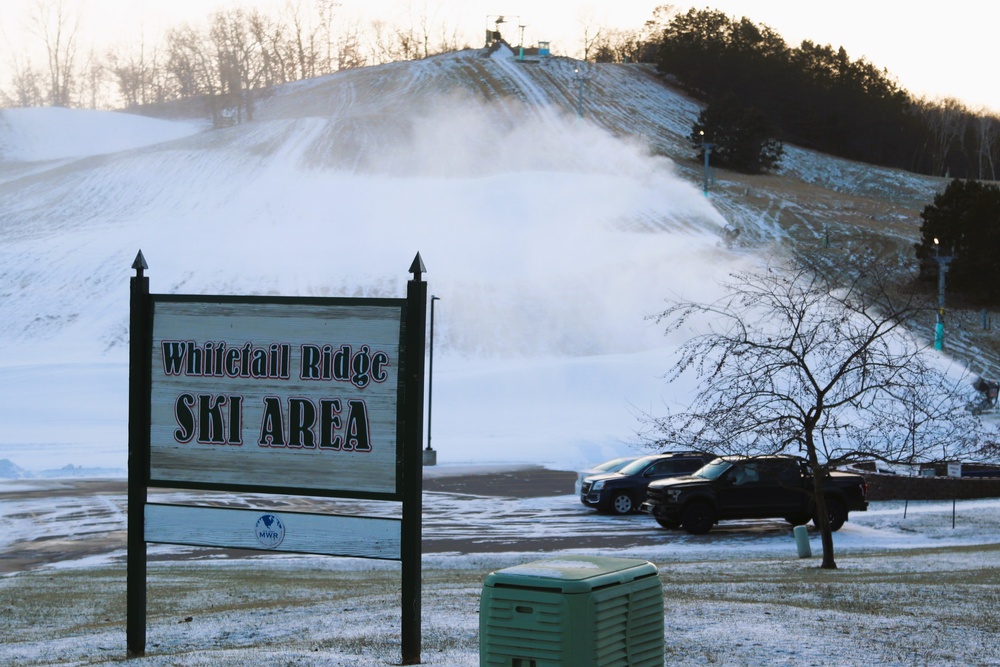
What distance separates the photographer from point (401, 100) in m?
124

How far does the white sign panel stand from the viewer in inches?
322

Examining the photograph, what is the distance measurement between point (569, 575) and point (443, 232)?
7143 cm

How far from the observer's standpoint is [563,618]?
5.01 meters

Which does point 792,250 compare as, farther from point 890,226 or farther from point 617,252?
point 890,226

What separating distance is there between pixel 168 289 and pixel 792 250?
4321cm

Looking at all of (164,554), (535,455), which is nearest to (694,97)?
(535,455)

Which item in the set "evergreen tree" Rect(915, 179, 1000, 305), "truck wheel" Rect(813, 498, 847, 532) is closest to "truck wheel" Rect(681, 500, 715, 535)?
"truck wheel" Rect(813, 498, 847, 532)

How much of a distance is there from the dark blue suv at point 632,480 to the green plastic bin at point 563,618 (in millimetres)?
19404

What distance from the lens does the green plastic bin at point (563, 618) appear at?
500 cm

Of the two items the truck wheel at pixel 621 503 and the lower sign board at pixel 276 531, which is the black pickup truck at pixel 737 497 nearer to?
the truck wheel at pixel 621 503

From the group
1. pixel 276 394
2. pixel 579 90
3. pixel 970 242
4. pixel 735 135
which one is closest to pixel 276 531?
pixel 276 394

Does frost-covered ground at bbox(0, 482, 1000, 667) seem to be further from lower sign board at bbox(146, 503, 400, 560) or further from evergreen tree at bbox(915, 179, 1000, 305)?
evergreen tree at bbox(915, 179, 1000, 305)

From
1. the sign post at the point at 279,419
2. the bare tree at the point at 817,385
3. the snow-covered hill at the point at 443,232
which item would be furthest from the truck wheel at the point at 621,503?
the sign post at the point at 279,419

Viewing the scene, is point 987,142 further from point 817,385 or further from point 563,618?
point 563,618
